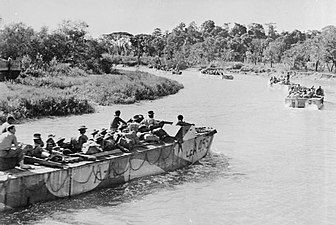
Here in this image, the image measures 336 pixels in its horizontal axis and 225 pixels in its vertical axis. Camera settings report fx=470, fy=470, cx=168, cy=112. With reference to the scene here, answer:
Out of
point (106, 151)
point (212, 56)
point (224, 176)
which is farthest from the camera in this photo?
point (212, 56)

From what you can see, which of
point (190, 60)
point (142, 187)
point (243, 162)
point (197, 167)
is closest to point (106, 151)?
point (142, 187)

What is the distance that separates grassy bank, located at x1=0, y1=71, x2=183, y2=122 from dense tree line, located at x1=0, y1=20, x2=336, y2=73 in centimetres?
764

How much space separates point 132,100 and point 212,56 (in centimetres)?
8159

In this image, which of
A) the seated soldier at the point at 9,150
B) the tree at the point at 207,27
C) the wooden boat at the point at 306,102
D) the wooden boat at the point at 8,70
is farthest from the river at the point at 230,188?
the tree at the point at 207,27

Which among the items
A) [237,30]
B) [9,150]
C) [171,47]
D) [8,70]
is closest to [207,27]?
[237,30]

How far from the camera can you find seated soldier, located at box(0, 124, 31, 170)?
10953mm

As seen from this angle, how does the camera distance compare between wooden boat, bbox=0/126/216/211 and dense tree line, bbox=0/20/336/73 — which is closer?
wooden boat, bbox=0/126/216/211

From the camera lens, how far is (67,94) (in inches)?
1233

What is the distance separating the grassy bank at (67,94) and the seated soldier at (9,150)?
12.6m

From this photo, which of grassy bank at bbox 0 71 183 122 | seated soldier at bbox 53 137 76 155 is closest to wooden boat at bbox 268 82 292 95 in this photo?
grassy bank at bbox 0 71 183 122

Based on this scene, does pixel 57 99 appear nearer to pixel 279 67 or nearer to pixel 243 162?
pixel 243 162

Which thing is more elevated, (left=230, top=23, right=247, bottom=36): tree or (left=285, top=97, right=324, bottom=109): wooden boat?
(left=230, top=23, right=247, bottom=36): tree

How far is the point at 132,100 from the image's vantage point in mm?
35500

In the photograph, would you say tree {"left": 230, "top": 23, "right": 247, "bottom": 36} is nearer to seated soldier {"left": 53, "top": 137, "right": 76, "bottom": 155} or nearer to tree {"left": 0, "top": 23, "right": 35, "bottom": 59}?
tree {"left": 0, "top": 23, "right": 35, "bottom": 59}
